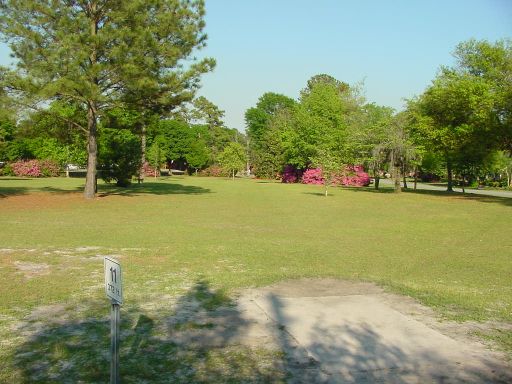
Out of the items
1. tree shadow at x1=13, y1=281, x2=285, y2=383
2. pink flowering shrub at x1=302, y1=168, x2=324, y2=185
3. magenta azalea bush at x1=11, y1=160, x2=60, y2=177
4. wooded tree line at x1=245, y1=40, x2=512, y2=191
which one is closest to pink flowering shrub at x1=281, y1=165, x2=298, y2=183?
pink flowering shrub at x1=302, y1=168, x2=324, y2=185

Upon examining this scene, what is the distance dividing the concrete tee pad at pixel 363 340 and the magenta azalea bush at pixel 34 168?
57143 mm

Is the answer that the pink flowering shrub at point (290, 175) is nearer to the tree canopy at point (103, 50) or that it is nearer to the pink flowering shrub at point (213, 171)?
the pink flowering shrub at point (213, 171)

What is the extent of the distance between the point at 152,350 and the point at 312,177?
52375 millimetres

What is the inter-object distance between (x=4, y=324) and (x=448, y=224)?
15296 mm

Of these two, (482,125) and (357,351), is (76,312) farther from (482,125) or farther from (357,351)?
(482,125)

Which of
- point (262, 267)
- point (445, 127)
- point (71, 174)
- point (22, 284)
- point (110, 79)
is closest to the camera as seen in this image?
point (22, 284)

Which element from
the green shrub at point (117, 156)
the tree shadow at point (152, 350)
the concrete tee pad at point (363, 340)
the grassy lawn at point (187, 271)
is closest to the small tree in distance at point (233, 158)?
the green shrub at point (117, 156)

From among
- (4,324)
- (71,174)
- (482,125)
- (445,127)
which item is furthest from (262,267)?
(71,174)

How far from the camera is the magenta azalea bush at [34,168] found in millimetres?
57281

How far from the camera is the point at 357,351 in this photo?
15.4ft

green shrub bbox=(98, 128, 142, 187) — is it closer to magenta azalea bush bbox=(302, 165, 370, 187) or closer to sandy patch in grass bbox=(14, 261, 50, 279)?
magenta azalea bush bbox=(302, 165, 370, 187)

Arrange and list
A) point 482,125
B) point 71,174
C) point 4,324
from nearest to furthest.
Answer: point 4,324, point 482,125, point 71,174

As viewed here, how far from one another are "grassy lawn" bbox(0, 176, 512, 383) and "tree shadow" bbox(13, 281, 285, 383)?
0.02m

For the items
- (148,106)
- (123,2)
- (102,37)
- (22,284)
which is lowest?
(22,284)
